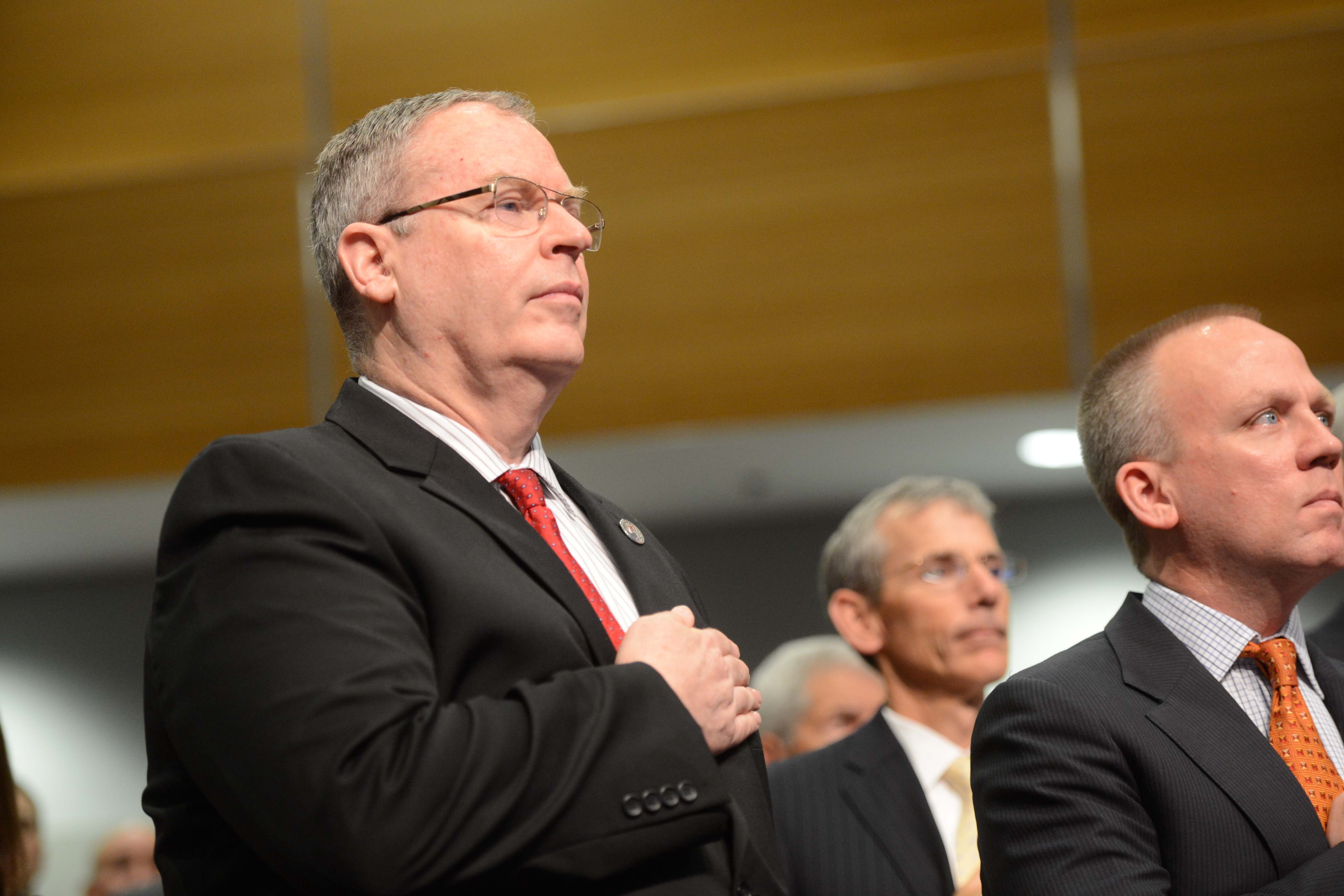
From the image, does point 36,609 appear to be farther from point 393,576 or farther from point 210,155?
point 393,576

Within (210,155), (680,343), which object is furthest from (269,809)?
(210,155)

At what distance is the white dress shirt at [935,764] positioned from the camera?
2.46 m

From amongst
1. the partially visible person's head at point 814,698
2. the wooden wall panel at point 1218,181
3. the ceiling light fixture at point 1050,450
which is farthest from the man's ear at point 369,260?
the ceiling light fixture at point 1050,450

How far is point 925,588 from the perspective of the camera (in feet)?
9.05

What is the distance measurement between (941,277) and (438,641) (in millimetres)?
3104

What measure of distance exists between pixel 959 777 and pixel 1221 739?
0.96m

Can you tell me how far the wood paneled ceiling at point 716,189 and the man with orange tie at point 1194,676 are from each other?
214cm

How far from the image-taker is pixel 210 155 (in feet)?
14.8

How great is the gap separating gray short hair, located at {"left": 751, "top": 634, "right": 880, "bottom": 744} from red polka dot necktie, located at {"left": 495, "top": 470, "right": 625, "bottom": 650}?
7.09ft

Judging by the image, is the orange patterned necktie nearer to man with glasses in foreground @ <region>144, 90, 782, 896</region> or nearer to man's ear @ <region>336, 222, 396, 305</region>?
man with glasses in foreground @ <region>144, 90, 782, 896</region>

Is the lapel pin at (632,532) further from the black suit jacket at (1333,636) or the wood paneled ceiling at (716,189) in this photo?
the wood paneled ceiling at (716,189)

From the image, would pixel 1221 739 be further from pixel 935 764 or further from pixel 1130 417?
pixel 935 764

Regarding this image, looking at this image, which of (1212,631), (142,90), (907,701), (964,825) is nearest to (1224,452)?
(1212,631)

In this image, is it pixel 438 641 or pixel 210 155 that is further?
pixel 210 155
